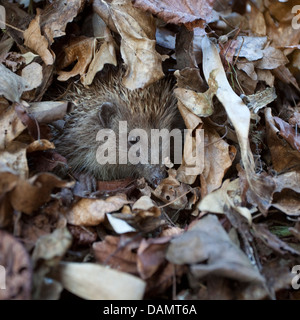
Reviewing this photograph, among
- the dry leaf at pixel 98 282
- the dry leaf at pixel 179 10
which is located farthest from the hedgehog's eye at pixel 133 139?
the dry leaf at pixel 98 282

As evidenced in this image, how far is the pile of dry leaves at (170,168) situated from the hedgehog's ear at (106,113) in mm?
332

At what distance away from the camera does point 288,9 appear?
350 cm

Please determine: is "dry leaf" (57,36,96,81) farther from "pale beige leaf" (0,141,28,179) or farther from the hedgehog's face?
"pale beige leaf" (0,141,28,179)

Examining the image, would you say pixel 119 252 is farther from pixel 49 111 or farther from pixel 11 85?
pixel 11 85

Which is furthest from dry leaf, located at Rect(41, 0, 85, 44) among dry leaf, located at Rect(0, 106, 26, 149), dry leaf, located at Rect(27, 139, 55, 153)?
dry leaf, located at Rect(27, 139, 55, 153)

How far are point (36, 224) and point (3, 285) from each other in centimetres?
40

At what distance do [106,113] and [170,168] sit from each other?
800 millimetres

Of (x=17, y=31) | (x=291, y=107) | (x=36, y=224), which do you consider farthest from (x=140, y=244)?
(x=17, y=31)

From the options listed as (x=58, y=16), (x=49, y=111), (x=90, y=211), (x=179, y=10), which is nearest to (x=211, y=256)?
(x=90, y=211)

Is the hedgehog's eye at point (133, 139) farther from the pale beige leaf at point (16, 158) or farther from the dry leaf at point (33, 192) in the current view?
the dry leaf at point (33, 192)

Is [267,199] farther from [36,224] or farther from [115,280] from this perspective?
[36,224]

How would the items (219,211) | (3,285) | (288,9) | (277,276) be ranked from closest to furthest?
(3,285), (277,276), (219,211), (288,9)

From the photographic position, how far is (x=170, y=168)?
3.02m

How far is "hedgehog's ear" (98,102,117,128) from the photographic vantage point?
3.29 metres
